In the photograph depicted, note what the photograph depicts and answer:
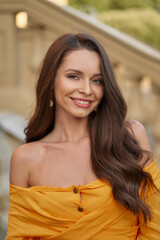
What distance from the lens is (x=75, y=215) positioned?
2184mm

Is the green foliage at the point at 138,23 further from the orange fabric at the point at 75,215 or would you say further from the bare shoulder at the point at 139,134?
the orange fabric at the point at 75,215

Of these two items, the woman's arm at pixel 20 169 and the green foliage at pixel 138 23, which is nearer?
the woman's arm at pixel 20 169

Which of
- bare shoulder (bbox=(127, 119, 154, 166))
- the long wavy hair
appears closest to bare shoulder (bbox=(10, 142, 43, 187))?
the long wavy hair

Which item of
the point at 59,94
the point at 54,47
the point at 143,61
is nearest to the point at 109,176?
the point at 59,94

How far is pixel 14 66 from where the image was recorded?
4066 mm

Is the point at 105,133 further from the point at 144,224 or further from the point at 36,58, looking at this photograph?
the point at 36,58

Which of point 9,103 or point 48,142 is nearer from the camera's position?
point 48,142

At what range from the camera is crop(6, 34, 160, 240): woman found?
218cm

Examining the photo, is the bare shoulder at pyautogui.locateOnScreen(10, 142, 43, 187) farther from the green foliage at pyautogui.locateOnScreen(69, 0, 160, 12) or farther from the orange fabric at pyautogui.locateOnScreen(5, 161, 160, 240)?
the green foliage at pyautogui.locateOnScreen(69, 0, 160, 12)

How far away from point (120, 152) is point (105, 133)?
5.5 inches

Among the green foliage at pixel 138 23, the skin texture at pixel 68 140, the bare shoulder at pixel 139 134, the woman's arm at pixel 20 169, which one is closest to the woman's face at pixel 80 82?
the skin texture at pixel 68 140

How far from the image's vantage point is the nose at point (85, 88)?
2180mm

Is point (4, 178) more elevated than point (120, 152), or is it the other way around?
point (120, 152)

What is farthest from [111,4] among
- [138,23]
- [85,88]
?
[85,88]
